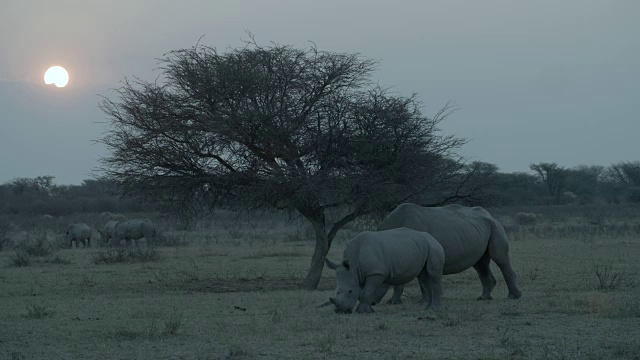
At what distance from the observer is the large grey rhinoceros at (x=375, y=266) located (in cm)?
1342

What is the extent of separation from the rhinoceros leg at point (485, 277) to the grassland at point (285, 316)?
39 cm

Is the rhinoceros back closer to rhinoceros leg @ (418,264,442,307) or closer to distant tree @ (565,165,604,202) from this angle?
rhinoceros leg @ (418,264,442,307)

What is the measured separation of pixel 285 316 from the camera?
43.1 feet

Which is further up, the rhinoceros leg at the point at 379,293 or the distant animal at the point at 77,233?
the distant animal at the point at 77,233

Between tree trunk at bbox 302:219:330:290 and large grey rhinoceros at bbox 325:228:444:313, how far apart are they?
501 cm

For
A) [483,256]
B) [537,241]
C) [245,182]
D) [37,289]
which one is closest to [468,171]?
[483,256]

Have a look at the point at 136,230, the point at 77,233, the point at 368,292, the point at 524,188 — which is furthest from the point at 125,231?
the point at 524,188

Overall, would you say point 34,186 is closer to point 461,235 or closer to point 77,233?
point 77,233

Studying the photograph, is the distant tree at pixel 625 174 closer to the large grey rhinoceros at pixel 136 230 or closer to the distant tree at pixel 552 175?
the distant tree at pixel 552 175

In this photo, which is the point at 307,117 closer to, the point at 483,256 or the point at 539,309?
the point at 483,256

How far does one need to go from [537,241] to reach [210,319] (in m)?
23.8

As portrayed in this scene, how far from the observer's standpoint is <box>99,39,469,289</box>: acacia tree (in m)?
18.2

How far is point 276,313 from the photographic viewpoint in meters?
13.1

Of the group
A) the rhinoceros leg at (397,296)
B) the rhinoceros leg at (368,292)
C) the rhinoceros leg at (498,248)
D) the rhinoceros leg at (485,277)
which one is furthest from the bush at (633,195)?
the rhinoceros leg at (368,292)
